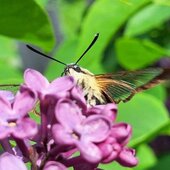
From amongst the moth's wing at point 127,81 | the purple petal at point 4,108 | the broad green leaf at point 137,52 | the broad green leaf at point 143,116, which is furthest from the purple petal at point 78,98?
the broad green leaf at point 137,52

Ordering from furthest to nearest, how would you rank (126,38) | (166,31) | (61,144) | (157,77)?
(166,31), (126,38), (157,77), (61,144)

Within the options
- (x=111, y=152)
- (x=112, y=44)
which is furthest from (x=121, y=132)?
(x=112, y=44)

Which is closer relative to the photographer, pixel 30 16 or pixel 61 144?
pixel 61 144

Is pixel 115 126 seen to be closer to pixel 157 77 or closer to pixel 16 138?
pixel 16 138

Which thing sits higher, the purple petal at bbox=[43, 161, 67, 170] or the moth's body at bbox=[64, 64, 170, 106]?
the moth's body at bbox=[64, 64, 170, 106]

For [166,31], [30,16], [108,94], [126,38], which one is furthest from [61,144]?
[166,31]

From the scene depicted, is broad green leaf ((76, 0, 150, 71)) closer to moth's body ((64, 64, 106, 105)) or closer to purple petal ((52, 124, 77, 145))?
moth's body ((64, 64, 106, 105))

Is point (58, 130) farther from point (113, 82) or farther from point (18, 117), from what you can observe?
point (113, 82)

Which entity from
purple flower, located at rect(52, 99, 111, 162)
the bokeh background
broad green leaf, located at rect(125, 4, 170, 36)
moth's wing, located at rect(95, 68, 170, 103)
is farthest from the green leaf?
broad green leaf, located at rect(125, 4, 170, 36)
